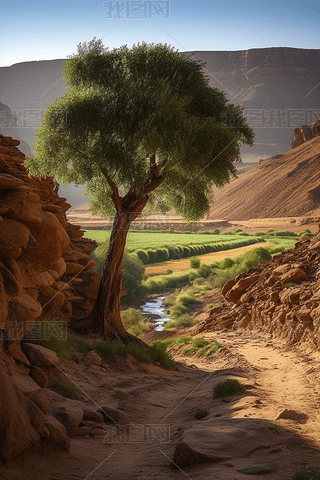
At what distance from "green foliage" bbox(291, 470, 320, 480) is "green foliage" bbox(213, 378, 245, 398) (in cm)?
545

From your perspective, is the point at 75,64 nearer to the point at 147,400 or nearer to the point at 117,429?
the point at 147,400

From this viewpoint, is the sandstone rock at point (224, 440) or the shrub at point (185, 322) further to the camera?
the shrub at point (185, 322)

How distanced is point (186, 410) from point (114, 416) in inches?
78.4

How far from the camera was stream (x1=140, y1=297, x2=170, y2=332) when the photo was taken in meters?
33.3

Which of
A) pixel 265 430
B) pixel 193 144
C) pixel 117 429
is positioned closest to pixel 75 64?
pixel 193 144

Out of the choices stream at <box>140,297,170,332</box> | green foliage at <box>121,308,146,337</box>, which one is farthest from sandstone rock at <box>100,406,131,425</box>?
stream at <box>140,297,170,332</box>

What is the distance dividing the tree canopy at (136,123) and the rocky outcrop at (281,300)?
17.7ft

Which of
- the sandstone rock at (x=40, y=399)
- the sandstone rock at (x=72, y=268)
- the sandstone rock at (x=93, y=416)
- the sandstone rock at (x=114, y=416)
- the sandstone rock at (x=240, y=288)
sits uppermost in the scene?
the sandstone rock at (x=72, y=268)

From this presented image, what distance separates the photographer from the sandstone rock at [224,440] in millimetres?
6617

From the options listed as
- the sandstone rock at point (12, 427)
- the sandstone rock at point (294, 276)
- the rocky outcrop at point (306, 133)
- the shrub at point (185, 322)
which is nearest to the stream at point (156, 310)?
the shrub at point (185, 322)

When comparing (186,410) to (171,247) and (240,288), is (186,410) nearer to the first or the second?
(240,288)

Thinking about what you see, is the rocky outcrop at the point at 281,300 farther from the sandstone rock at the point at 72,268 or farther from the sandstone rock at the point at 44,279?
the sandstone rock at the point at 44,279

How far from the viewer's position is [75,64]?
16.8 metres

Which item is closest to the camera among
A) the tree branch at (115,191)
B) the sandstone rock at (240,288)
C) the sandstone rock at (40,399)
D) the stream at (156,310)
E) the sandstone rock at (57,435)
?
the sandstone rock at (57,435)
